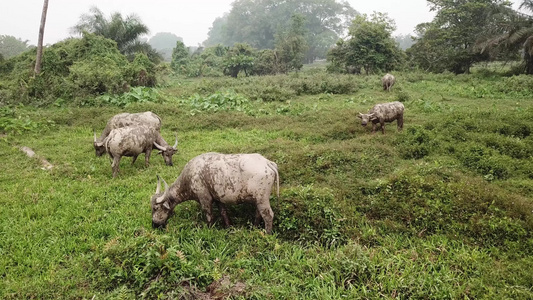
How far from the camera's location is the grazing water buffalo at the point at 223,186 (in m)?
5.51

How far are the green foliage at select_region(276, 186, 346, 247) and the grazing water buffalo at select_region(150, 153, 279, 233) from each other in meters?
A: 0.39

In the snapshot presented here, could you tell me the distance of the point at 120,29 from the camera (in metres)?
27.7

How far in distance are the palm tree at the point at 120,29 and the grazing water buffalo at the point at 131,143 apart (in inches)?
874

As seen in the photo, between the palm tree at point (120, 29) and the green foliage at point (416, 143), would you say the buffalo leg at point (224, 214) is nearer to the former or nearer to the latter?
the green foliage at point (416, 143)

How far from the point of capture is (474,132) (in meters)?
10.0

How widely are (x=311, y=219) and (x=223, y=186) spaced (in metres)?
1.72

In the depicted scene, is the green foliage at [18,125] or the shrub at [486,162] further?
the green foliage at [18,125]

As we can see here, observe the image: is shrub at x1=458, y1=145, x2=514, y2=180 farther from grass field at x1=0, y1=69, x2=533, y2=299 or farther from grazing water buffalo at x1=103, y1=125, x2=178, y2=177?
grazing water buffalo at x1=103, y1=125, x2=178, y2=177

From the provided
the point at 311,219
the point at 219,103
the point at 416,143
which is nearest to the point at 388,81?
the point at 219,103

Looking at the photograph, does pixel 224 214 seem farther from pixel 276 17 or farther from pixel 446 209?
pixel 276 17

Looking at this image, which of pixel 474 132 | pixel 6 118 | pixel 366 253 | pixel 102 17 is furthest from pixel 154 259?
pixel 102 17

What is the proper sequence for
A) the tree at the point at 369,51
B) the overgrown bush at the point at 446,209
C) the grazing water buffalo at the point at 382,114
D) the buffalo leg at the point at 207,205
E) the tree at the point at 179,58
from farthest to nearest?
the tree at the point at 179,58 → the tree at the point at 369,51 → the grazing water buffalo at the point at 382,114 → the buffalo leg at the point at 207,205 → the overgrown bush at the point at 446,209

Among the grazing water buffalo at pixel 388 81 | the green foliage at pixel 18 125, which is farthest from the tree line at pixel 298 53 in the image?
the grazing water buffalo at pixel 388 81

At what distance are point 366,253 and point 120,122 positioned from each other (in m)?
8.71
